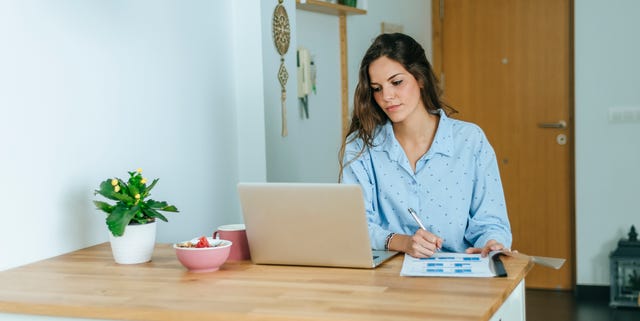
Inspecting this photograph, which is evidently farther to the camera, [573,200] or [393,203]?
[573,200]

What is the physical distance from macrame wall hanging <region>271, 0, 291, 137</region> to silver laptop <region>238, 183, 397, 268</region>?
122cm

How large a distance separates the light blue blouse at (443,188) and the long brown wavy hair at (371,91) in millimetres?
95

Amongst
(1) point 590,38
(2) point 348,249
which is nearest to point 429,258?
(2) point 348,249

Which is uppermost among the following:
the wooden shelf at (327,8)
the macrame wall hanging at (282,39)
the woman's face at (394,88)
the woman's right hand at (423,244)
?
the wooden shelf at (327,8)

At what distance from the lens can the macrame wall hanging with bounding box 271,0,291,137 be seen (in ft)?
9.57

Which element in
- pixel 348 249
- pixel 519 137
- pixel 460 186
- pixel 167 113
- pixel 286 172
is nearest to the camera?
pixel 348 249

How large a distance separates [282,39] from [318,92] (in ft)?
2.75

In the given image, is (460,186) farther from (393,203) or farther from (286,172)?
(286,172)

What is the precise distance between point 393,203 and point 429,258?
44cm

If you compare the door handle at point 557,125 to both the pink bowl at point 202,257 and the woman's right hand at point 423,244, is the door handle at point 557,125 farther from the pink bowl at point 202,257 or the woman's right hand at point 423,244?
the pink bowl at point 202,257

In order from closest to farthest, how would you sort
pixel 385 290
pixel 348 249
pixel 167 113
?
pixel 385 290
pixel 348 249
pixel 167 113

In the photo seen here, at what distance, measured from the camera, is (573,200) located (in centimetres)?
480

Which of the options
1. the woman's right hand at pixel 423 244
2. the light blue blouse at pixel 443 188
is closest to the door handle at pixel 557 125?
the light blue blouse at pixel 443 188

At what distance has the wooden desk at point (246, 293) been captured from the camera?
1.39 m
